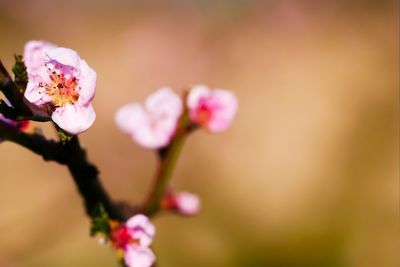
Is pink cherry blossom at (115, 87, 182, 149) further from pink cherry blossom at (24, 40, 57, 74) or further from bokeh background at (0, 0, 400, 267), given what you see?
bokeh background at (0, 0, 400, 267)

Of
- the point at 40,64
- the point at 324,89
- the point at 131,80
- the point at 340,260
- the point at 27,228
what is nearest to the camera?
the point at 40,64

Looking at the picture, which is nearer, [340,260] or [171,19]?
[340,260]

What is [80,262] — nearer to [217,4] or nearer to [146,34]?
[146,34]

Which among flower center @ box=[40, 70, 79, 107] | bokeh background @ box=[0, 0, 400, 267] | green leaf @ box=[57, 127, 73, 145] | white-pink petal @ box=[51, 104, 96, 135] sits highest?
flower center @ box=[40, 70, 79, 107]

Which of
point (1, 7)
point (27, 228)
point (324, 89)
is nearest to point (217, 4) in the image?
point (324, 89)

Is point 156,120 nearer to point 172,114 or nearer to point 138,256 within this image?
point 172,114

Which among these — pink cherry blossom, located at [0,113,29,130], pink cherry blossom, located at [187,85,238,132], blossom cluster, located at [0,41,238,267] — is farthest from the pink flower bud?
pink cherry blossom, located at [0,113,29,130]
